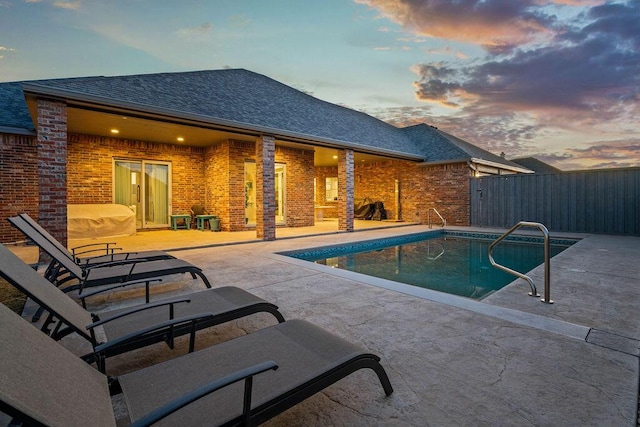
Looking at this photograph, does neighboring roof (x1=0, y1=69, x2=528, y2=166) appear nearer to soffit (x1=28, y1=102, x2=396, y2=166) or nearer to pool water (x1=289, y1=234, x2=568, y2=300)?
soffit (x1=28, y1=102, x2=396, y2=166)

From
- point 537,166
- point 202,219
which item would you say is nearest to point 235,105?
point 202,219

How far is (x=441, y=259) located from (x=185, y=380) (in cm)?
709

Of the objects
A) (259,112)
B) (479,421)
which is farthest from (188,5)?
(479,421)

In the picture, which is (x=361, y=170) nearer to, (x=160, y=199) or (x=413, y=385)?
(x=160, y=199)

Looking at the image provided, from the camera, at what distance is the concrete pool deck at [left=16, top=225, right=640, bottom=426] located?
177 centimetres

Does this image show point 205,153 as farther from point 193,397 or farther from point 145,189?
point 193,397

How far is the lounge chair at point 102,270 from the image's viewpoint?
337 centimetres

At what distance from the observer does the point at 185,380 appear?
1526 mm

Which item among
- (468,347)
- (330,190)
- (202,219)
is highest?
(330,190)

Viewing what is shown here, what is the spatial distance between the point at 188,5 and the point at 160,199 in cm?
684

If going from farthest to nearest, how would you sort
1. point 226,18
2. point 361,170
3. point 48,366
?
point 361,170 → point 226,18 → point 48,366

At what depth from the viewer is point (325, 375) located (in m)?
1.57

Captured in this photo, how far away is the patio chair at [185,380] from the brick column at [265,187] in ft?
23.4

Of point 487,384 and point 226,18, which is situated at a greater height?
point 226,18
